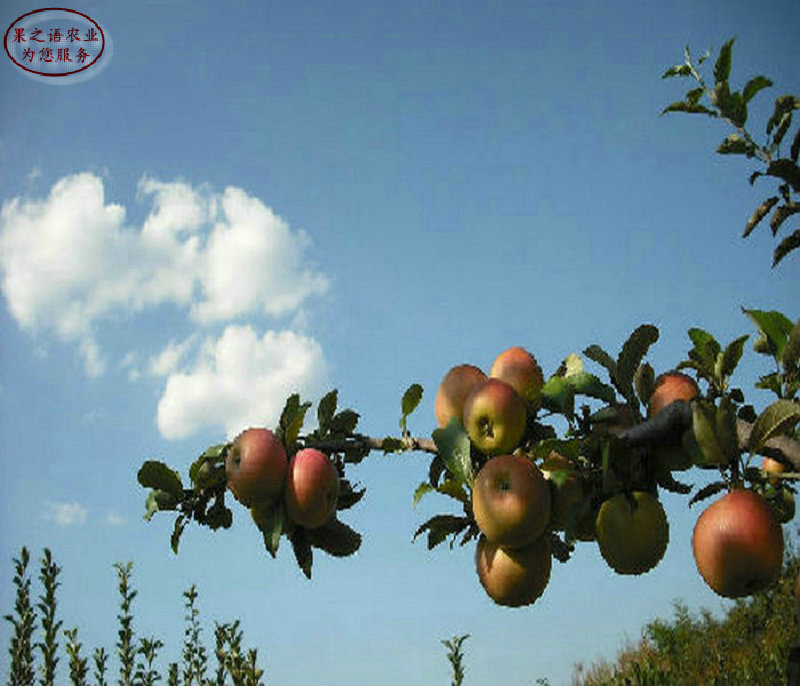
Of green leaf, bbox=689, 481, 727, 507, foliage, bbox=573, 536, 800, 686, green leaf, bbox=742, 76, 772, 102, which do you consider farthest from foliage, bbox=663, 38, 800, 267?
foliage, bbox=573, 536, 800, 686

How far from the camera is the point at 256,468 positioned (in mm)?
2174

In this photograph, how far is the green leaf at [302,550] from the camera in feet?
7.45

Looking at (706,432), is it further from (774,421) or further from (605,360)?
(605,360)

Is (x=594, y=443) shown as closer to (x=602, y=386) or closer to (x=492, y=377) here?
(x=602, y=386)

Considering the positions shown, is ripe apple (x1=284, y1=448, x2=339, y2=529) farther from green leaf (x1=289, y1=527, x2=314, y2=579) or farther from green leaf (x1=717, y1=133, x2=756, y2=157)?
green leaf (x1=717, y1=133, x2=756, y2=157)

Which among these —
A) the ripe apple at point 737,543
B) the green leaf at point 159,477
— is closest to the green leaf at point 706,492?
the ripe apple at point 737,543

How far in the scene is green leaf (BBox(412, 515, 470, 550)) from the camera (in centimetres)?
199

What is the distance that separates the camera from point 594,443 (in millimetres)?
1713

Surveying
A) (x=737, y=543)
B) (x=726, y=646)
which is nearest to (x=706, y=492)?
(x=737, y=543)

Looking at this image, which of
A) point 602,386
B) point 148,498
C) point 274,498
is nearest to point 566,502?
point 602,386

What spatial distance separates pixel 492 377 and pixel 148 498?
1171 millimetres

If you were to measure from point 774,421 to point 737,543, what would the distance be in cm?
25

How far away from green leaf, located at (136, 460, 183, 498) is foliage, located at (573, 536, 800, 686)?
22.7 feet

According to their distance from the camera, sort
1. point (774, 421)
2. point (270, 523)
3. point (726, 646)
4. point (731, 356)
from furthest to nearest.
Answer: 1. point (726, 646)
2. point (270, 523)
3. point (731, 356)
4. point (774, 421)
